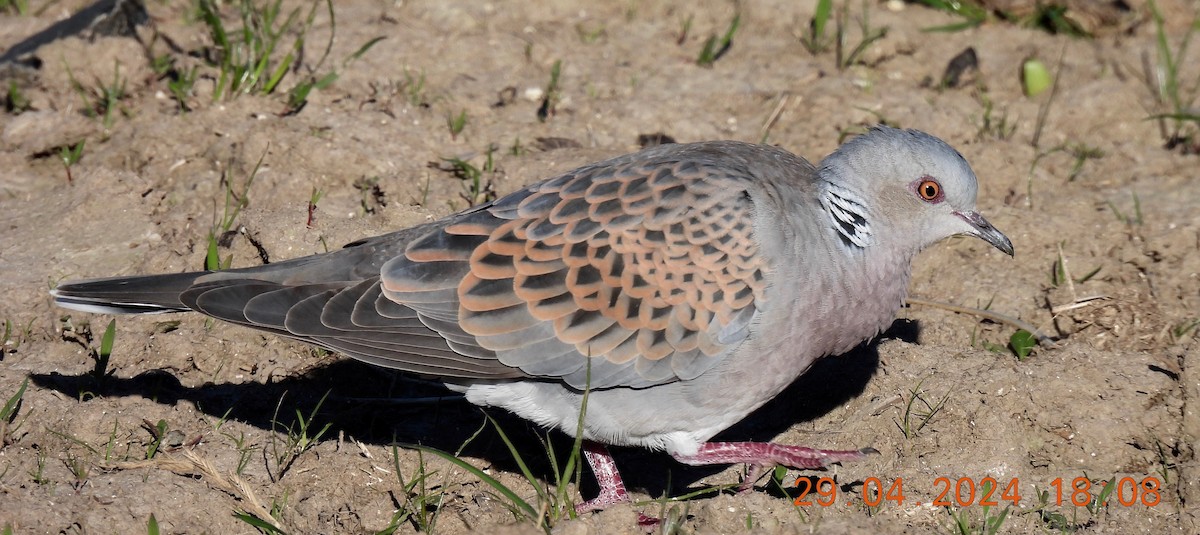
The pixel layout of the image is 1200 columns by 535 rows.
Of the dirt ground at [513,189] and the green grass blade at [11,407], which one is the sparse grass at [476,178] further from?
the green grass blade at [11,407]

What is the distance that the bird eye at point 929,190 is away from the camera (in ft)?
14.1

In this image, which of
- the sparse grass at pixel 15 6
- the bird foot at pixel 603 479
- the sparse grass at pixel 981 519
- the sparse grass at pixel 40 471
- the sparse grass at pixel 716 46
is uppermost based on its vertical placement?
the sparse grass at pixel 15 6

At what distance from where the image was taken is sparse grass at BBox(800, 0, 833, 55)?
6.66 metres

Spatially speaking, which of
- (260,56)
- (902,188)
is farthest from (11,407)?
(902,188)

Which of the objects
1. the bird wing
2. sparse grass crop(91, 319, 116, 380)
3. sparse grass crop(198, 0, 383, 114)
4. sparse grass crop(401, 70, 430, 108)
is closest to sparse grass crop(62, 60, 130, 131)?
sparse grass crop(198, 0, 383, 114)

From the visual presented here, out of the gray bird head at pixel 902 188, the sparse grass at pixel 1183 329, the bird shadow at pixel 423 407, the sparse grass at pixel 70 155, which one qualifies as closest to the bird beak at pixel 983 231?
the gray bird head at pixel 902 188

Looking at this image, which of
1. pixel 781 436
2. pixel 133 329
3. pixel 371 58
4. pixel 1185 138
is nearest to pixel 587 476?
pixel 781 436

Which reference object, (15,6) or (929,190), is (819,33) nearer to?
(929,190)

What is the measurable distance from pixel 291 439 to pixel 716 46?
11.4 feet

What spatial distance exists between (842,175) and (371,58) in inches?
118

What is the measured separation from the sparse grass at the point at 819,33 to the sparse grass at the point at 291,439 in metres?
3.54

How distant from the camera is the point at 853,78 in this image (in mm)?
6500

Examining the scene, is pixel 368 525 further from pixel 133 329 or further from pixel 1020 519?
pixel 1020 519
